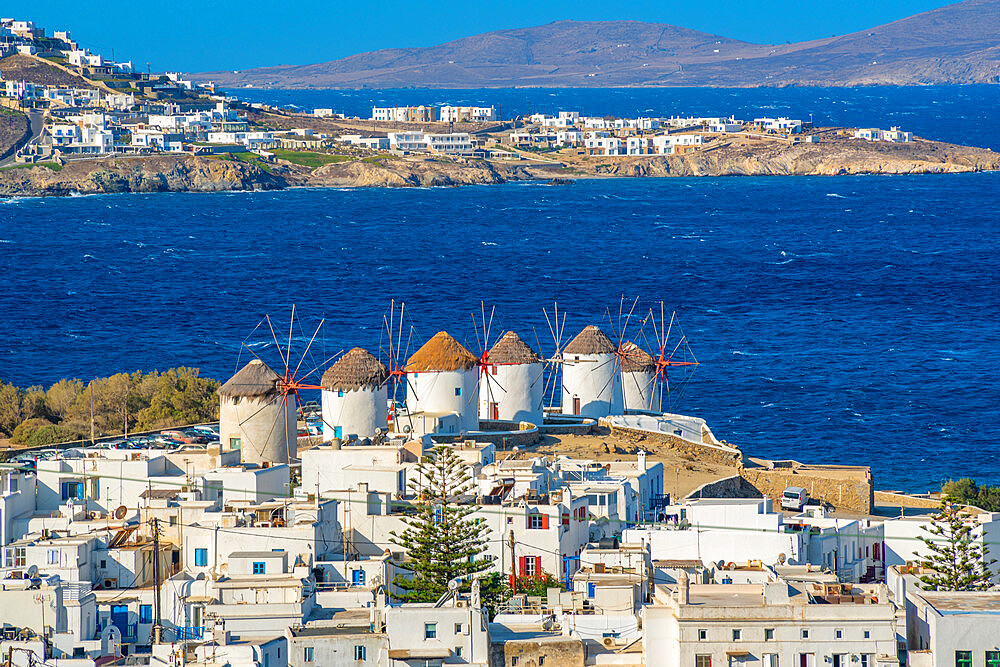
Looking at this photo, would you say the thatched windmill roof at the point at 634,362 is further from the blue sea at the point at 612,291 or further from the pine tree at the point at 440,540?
the pine tree at the point at 440,540

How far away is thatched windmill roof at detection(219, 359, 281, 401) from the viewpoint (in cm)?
4572

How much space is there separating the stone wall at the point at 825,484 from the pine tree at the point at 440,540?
12213 millimetres

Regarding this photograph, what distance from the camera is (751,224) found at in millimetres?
170750

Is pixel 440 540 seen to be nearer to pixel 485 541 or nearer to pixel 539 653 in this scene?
pixel 485 541

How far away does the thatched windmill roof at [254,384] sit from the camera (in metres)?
45.7

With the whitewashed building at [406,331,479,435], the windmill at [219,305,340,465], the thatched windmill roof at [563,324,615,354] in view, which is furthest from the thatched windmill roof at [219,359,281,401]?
the thatched windmill roof at [563,324,615,354]

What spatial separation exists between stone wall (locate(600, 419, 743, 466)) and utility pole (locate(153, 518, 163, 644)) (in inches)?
696

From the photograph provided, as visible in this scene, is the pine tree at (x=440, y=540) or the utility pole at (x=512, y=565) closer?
the pine tree at (x=440, y=540)

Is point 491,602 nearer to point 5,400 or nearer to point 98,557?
point 98,557

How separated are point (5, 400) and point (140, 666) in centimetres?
3640

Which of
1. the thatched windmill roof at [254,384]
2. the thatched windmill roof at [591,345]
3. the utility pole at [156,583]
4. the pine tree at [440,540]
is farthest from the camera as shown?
the thatched windmill roof at [591,345]

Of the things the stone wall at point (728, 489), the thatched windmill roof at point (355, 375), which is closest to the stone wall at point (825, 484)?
the stone wall at point (728, 489)

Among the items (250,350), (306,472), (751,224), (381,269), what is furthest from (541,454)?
(751,224)

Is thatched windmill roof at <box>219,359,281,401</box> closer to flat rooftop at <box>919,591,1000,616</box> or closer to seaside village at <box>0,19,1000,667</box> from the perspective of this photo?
seaside village at <box>0,19,1000,667</box>
